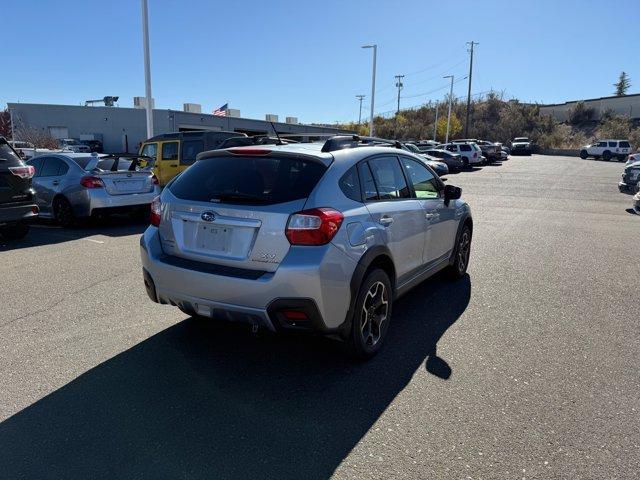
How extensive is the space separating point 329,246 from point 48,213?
8818 millimetres

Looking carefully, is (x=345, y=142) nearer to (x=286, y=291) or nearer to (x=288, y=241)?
(x=288, y=241)

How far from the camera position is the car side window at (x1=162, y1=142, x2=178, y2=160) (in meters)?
13.9

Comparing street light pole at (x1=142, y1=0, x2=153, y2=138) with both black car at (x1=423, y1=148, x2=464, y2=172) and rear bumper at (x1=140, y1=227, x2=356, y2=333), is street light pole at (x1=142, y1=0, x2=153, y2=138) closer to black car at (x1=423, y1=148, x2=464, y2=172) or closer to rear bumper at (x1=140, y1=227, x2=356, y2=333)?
black car at (x1=423, y1=148, x2=464, y2=172)

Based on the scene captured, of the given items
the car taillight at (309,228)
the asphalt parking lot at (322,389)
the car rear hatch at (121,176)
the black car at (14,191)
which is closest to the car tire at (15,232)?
the black car at (14,191)

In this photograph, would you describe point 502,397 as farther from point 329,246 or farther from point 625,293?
point 625,293

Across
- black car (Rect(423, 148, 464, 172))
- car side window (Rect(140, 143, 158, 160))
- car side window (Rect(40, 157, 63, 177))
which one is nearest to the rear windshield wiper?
car side window (Rect(40, 157, 63, 177))

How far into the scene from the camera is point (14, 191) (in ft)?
25.3

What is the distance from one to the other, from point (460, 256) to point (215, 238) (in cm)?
355

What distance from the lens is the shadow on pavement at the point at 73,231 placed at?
8238mm

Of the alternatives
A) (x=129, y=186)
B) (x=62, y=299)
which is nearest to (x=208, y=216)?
(x=62, y=299)

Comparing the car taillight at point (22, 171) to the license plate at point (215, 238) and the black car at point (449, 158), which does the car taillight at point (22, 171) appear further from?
the black car at point (449, 158)

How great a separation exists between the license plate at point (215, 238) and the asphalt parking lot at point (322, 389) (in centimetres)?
93

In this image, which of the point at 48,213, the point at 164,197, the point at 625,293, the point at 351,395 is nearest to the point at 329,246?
the point at 351,395

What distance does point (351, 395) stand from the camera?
3322 millimetres
